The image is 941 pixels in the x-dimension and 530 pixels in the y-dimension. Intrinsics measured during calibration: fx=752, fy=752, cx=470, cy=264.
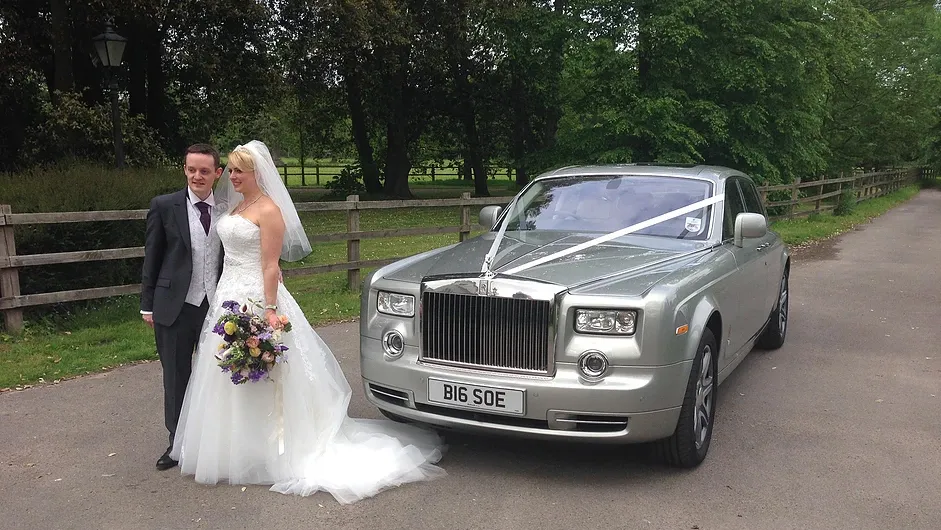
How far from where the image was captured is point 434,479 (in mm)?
4211

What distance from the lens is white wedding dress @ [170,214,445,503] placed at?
4.19 meters

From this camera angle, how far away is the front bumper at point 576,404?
3.89 m

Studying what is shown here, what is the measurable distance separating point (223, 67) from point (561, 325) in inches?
656

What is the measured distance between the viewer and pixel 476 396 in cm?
405

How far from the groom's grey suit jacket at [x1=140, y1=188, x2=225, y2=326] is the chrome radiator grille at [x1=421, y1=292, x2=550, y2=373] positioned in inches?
55.1

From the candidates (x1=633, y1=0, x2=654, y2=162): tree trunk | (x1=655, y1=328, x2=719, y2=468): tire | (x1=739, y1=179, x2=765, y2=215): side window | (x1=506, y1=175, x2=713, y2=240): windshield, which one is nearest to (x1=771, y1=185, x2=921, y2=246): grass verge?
(x1=633, y1=0, x2=654, y2=162): tree trunk

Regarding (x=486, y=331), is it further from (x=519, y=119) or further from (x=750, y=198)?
(x=519, y=119)

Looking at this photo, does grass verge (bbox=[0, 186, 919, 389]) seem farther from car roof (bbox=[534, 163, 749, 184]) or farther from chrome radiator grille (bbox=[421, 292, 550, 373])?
chrome radiator grille (bbox=[421, 292, 550, 373])

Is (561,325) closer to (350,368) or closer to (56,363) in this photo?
(350,368)

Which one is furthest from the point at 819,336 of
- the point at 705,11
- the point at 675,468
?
the point at 705,11

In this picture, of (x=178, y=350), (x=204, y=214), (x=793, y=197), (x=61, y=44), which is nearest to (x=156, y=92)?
(x=61, y=44)

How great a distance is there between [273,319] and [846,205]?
23943 millimetres

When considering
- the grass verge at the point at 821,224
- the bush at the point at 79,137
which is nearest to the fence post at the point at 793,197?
the grass verge at the point at 821,224

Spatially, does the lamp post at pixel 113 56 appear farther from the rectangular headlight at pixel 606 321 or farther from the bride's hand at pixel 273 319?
the rectangular headlight at pixel 606 321
